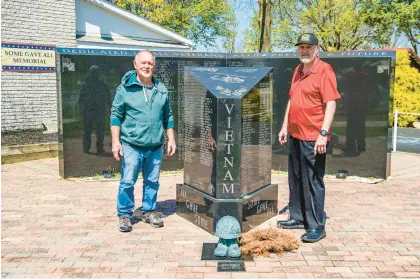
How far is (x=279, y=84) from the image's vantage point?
8.22 m

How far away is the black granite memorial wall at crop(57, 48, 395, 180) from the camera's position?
763cm

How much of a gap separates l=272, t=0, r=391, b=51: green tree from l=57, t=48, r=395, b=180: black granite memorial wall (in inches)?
890

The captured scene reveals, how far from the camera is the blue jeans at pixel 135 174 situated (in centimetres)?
501

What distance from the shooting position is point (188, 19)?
34.9 m

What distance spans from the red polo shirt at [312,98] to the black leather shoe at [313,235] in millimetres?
968

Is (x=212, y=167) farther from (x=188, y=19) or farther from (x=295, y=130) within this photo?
(x=188, y=19)

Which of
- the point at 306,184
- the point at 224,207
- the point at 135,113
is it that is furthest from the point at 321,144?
the point at 135,113

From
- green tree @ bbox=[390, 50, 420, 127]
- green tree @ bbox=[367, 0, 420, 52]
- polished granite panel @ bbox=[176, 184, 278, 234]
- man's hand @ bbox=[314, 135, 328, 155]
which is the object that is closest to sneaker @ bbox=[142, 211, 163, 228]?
polished granite panel @ bbox=[176, 184, 278, 234]

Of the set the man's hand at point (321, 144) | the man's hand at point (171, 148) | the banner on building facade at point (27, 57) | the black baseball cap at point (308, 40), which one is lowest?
the man's hand at point (171, 148)

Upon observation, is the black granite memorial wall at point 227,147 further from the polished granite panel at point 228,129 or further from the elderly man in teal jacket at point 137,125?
the elderly man in teal jacket at point 137,125

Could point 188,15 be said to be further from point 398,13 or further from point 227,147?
point 227,147

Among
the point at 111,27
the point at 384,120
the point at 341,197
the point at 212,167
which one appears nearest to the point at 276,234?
the point at 212,167

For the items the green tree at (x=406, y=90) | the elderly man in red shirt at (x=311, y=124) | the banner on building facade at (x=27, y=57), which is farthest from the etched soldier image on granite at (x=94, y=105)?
the green tree at (x=406, y=90)

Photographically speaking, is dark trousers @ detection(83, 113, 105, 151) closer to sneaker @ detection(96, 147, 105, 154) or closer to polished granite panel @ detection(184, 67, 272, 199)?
sneaker @ detection(96, 147, 105, 154)
